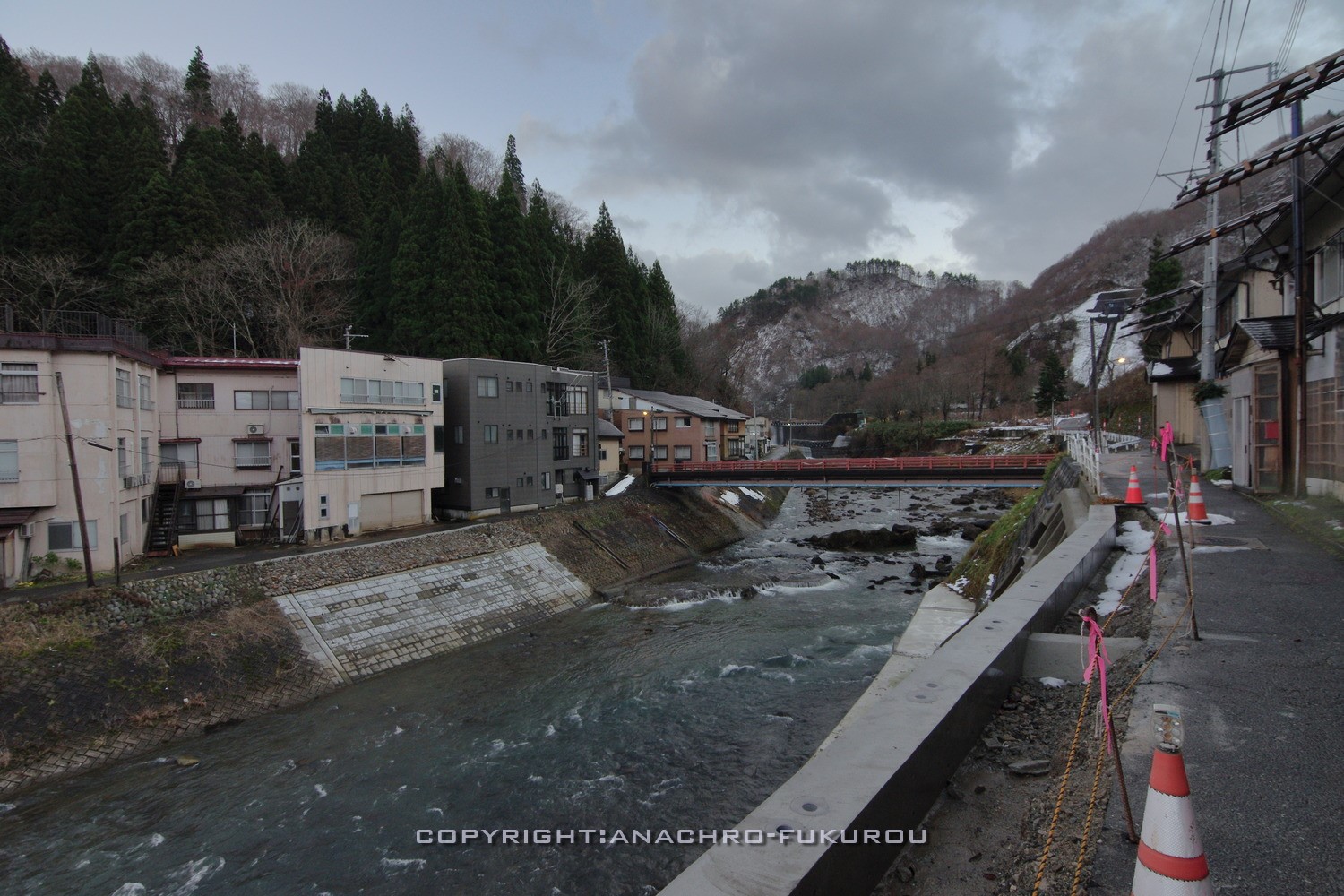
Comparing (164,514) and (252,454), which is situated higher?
(252,454)

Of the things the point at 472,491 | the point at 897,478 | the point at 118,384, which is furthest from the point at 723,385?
the point at 118,384

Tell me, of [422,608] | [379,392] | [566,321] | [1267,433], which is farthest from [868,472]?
[379,392]

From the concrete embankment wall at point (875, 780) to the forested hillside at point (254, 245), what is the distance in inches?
1335

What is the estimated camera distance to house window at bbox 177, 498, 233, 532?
2522 cm

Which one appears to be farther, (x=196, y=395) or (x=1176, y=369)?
(x=1176, y=369)

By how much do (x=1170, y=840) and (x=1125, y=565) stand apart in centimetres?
898

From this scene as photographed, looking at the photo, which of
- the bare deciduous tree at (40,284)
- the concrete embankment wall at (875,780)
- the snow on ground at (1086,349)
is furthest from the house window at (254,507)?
the snow on ground at (1086,349)

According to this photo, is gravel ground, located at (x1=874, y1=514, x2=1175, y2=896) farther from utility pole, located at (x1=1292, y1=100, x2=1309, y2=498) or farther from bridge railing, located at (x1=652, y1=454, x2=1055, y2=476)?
bridge railing, located at (x1=652, y1=454, x2=1055, y2=476)

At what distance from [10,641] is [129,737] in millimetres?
3604

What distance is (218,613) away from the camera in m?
18.2

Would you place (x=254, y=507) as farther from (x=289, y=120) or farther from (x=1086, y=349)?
(x=1086, y=349)

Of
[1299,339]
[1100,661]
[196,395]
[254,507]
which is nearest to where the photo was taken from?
[1100,661]

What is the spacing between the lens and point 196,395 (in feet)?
85.6

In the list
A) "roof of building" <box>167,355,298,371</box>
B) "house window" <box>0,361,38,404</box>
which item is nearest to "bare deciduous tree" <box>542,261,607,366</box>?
"roof of building" <box>167,355,298,371</box>
